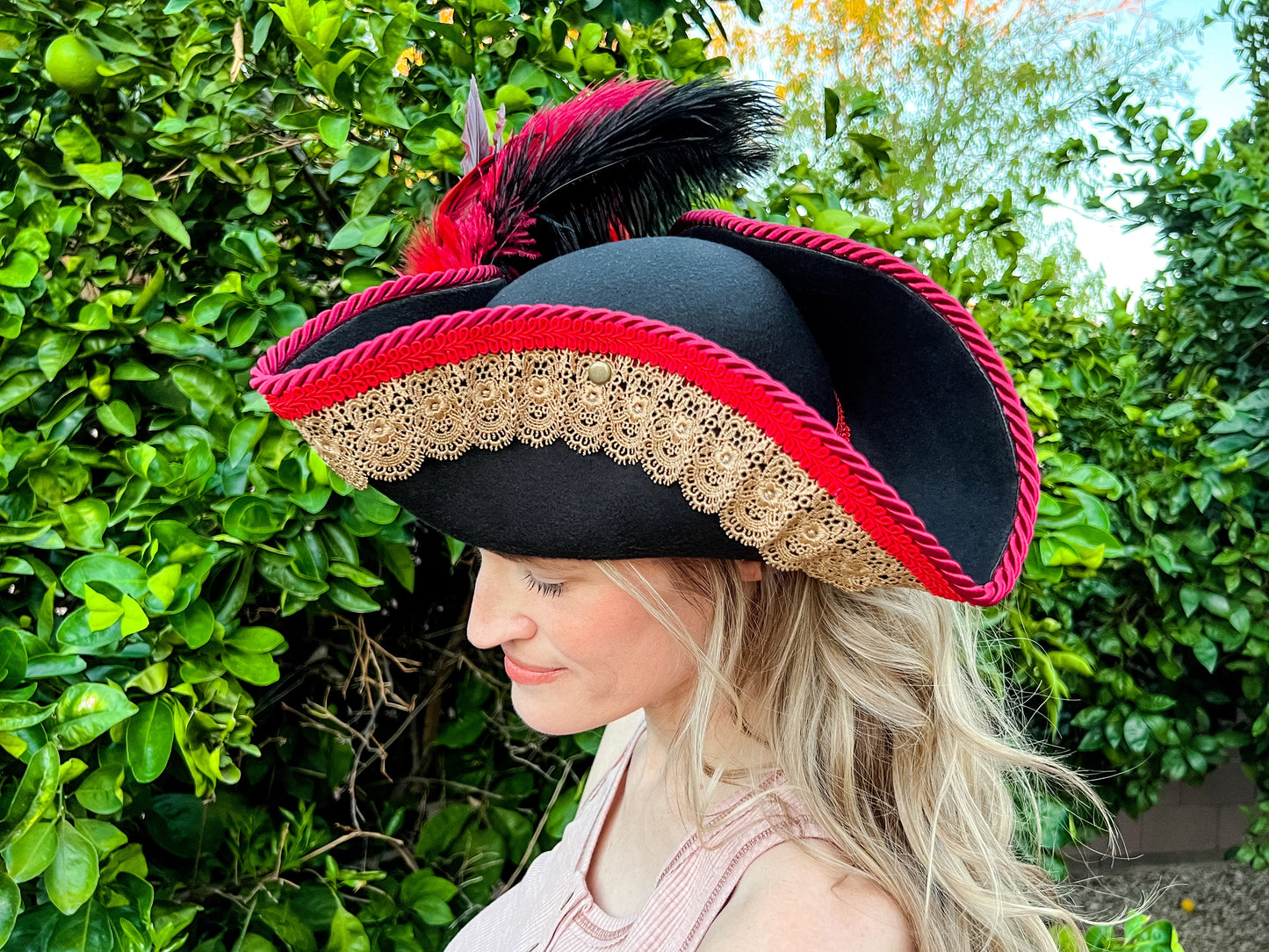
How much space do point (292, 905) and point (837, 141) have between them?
1959 millimetres

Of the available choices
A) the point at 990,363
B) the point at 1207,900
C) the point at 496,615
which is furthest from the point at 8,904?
the point at 1207,900

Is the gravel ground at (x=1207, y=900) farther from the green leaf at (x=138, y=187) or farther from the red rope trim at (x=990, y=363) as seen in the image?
the green leaf at (x=138, y=187)

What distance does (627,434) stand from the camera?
833mm

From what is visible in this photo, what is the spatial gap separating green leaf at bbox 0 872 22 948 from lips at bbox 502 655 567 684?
59cm

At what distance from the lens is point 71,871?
1077 mm

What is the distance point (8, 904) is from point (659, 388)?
924 mm

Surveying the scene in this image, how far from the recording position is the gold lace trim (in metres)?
0.81

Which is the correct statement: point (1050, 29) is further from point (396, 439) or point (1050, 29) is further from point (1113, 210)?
point (396, 439)

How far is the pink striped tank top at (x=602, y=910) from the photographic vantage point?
1045 millimetres

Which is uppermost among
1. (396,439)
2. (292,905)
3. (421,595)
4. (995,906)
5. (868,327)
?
(868,327)

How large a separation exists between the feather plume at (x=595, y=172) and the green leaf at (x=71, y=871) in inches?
29.7

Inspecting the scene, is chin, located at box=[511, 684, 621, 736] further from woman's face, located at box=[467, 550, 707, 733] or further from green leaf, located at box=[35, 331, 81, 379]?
green leaf, located at box=[35, 331, 81, 379]

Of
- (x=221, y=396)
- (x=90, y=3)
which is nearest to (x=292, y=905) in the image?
(x=221, y=396)

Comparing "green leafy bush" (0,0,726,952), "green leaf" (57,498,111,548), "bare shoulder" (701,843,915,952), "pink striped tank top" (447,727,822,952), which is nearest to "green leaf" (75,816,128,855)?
"green leafy bush" (0,0,726,952)
